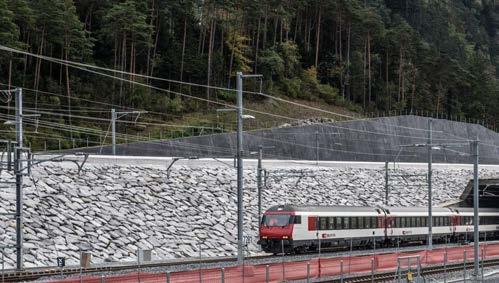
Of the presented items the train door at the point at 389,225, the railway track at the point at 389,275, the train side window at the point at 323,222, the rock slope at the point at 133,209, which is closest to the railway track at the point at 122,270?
the railway track at the point at 389,275

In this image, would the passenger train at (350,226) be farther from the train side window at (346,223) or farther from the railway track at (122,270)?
the railway track at (122,270)

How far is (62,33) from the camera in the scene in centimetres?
6494

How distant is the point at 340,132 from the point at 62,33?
918 inches

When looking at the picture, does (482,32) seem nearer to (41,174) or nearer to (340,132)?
(340,132)

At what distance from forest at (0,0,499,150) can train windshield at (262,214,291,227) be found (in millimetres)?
13607

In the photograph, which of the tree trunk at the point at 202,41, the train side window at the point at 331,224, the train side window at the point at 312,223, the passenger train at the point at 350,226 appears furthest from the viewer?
the tree trunk at the point at 202,41

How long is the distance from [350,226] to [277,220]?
594cm

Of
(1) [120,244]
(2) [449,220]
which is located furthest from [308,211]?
(2) [449,220]

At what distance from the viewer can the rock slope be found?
120 feet

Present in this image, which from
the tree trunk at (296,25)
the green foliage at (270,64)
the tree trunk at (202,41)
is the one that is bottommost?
the green foliage at (270,64)

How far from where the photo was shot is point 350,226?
4675 cm

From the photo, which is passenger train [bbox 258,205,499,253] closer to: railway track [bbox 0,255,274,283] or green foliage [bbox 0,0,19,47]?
railway track [bbox 0,255,274,283]

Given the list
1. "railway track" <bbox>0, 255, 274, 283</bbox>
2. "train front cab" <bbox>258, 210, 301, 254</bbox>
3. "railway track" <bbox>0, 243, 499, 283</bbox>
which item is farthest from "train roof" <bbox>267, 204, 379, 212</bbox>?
"railway track" <bbox>0, 255, 274, 283</bbox>

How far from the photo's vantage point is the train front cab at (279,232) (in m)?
42.3
